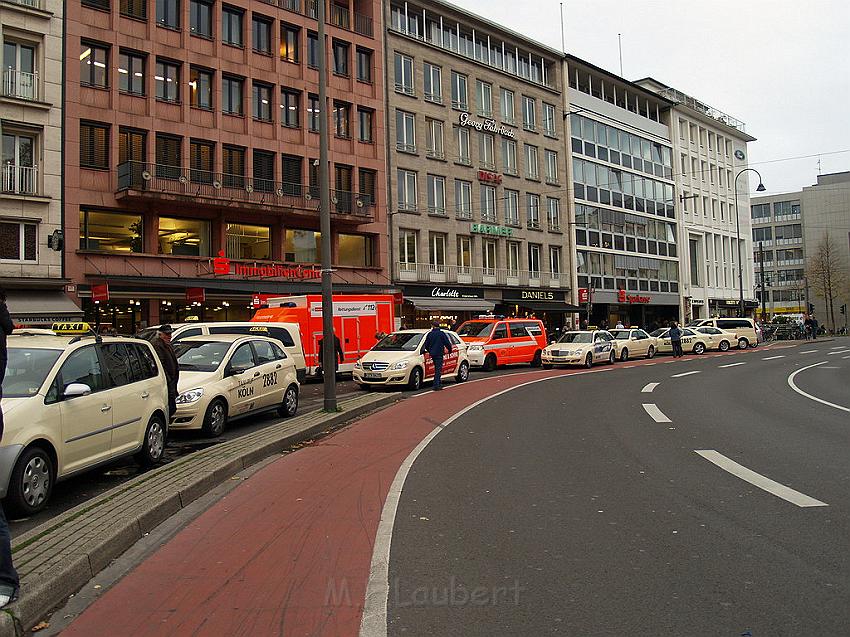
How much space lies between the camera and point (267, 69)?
114ft

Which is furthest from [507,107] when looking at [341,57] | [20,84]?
[20,84]

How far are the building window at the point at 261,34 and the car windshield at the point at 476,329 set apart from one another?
16533mm

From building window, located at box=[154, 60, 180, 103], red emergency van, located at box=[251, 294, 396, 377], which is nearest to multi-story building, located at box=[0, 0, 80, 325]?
building window, located at box=[154, 60, 180, 103]

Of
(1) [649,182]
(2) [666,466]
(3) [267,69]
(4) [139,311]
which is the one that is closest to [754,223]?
(1) [649,182]

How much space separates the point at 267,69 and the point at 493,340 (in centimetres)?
1714

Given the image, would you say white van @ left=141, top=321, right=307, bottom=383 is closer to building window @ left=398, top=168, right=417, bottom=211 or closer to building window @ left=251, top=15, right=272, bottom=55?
building window @ left=251, top=15, right=272, bottom=55

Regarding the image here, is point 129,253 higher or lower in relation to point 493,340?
higher

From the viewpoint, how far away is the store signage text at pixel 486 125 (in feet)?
147

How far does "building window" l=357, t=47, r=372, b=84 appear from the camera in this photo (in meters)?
39.4

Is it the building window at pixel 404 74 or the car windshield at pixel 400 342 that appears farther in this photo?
the building window at pixel 404 74

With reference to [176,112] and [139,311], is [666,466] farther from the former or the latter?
[176,112]

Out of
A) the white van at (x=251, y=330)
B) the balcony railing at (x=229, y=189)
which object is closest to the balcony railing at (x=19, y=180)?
the balcony railing at (x=229, y=189)

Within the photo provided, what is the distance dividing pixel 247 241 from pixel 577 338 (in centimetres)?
1519

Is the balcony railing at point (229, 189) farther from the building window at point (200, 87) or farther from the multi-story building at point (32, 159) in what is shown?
the building window at point (200, 87)
